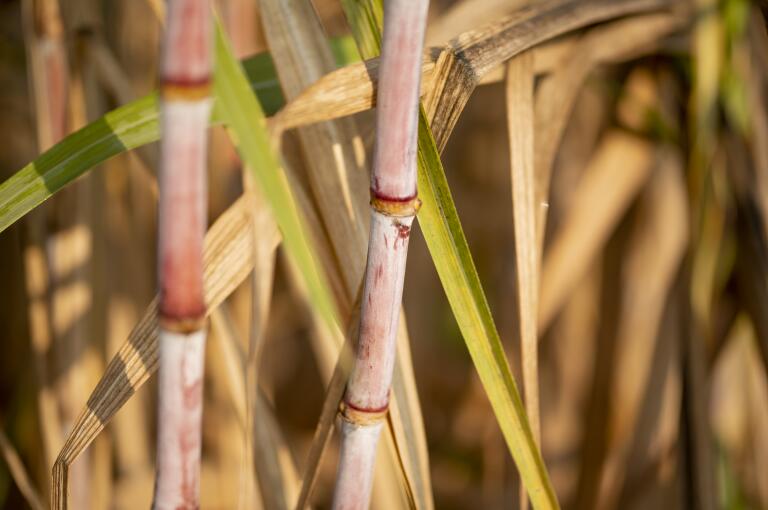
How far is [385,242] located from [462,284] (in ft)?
0.19

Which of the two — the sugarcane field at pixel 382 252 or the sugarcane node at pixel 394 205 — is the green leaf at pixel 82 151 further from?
the sugarcane node at pixel 394 205

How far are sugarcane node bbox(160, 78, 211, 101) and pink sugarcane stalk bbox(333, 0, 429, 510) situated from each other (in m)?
0.09

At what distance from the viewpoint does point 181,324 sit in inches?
12.8

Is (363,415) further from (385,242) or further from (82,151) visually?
(82,151)

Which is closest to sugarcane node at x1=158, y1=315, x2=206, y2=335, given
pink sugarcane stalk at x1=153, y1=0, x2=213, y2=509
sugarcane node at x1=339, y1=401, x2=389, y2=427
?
pink sugarcane stalk at x1=153, y1=0, x2=213, y2=509

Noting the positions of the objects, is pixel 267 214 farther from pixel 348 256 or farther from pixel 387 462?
pixel 387 462

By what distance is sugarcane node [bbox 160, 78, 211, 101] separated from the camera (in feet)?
0.90

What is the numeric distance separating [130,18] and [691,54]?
0.63 metres

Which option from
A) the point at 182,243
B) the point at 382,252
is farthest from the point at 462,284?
the point at 182,243

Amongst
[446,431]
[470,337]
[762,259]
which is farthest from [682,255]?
[470,337]

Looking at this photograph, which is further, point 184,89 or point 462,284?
point 462,284

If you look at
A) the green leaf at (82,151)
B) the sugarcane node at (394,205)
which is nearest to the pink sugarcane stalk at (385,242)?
the sugarcane node at (394,205)

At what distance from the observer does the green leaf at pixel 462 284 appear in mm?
392

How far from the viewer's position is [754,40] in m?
0.84
